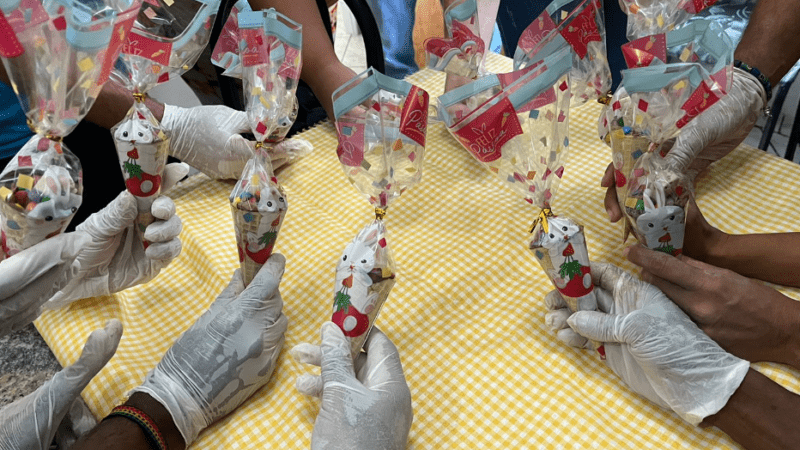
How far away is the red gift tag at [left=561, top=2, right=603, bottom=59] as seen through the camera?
1414mm

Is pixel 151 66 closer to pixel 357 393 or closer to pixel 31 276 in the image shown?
pixel 31 276

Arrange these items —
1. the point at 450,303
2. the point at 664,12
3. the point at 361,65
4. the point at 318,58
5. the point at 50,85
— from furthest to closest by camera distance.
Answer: the point at 361,65
the point at 318,58
the point at 664,12
the point at 450,303
the point at 50,85

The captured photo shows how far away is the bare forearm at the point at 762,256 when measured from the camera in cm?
128

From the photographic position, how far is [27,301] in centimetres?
107

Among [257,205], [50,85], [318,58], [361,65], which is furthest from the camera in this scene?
[361,65]

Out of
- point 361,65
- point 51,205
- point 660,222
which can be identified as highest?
point 51,205

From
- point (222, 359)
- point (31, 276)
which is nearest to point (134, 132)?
point (31, 276)

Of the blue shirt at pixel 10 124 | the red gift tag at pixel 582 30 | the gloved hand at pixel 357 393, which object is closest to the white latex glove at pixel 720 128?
the red gift tag at pixel 582 30

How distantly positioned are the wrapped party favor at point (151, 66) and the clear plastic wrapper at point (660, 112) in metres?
0.87

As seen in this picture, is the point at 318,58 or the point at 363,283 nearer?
the point at 363,283

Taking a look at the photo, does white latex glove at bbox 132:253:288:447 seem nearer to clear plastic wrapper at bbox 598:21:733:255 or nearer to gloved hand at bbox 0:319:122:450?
gloved hand at bbox 0:319:122:450

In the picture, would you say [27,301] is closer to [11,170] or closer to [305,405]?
[11,170]

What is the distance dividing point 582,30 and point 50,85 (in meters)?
1.11

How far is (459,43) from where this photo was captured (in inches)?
66.9
